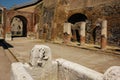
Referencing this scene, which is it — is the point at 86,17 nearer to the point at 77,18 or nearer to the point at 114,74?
the point at 77,18

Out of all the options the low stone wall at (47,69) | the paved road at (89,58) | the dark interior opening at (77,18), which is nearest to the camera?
the low stone wall at (47,69)

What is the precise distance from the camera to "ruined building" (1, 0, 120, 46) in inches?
606

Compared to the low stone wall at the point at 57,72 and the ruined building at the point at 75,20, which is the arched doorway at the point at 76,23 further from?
the low stone wall at the point at 57,72

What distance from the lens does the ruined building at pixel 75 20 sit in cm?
1538

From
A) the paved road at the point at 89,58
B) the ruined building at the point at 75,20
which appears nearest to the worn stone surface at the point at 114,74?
the paved road at the point at 89,58

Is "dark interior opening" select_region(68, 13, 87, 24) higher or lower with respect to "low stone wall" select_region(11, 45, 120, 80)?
higher

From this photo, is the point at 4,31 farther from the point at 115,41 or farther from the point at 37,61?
the point at 37,61

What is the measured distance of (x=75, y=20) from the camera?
20453 millimetres

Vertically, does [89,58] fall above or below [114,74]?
below

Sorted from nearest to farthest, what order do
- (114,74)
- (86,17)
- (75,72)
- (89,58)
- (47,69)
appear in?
1. (114,74)
2. (75,72)
3. (47,69)
4. (89,58)
5. (86,17)

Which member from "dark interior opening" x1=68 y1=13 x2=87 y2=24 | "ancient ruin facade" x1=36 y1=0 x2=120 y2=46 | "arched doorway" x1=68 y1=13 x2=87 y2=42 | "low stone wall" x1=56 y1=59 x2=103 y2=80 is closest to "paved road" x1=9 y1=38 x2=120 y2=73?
"low stone wall" x1=56 y1=59 x2=103 y2=80

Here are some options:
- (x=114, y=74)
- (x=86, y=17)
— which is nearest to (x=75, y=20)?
(x=86, y=17)

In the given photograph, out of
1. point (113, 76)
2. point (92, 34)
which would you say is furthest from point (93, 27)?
point (113, 76)

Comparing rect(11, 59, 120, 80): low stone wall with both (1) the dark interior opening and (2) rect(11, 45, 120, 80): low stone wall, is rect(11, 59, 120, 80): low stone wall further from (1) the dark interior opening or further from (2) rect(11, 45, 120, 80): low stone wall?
(1) the dark interior opening
